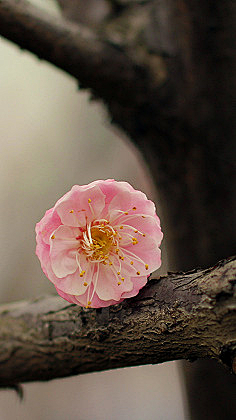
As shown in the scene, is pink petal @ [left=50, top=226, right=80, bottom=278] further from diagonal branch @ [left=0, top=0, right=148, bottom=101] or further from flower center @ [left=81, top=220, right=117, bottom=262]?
diagonal branch @ [left=0, top=0, right=148, bottom=101]

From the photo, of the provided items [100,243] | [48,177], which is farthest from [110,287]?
[48,177]

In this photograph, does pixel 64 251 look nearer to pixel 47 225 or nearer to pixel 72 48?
pixel 47 225

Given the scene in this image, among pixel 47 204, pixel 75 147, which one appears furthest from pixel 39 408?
pixel 75 147

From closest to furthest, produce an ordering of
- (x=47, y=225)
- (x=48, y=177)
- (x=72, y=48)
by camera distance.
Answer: (x=47, y=225) → (x=72, y=48) → (x=48, y=177)

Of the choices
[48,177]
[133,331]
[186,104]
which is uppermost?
[48,177]

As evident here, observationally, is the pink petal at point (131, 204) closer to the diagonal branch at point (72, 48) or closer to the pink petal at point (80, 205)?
the pink petal at point (80, 205)

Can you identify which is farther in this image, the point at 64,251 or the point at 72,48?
the point at 72,48

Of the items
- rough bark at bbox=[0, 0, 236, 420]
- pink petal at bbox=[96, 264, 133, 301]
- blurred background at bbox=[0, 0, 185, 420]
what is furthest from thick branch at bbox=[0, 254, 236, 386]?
blurred background at bbox=[0, 0, 185, 420]
